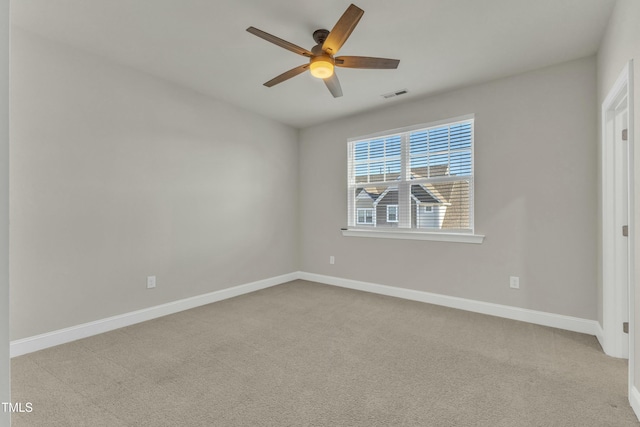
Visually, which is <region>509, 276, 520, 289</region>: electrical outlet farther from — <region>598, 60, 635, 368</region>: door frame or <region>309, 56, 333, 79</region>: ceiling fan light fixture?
<region>309, 56, 333, 79</region>: ceiling fan light fixture

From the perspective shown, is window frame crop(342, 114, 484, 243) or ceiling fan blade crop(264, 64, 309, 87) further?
window frame crop(342, 114, 484, 243)

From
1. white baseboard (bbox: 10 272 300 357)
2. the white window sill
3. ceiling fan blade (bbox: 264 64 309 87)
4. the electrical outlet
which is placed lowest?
white baseboard (bbox: 10 272 300 357)

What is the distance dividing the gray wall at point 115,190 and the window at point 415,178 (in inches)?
62.0

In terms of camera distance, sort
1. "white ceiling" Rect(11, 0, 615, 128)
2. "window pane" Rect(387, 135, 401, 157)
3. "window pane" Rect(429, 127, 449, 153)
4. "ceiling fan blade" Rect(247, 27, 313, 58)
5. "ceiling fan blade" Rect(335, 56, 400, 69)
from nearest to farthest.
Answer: "ceiling fan blade" Rect(247, 27, 313, 58)
"white ceiling" Rect(11, 0, 615, 128)
"ceiling fan blade" Rect(335, 56, 400, 69)
"window pane" Rect(429, 127, 449, 153)
"window pane" Rect(387, 135, 401, 157)

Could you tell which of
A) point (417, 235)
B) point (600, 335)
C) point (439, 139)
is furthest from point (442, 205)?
point (600, 335)

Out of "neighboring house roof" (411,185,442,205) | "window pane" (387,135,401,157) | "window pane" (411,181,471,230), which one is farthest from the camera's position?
"window pane" (387,135,401,157)

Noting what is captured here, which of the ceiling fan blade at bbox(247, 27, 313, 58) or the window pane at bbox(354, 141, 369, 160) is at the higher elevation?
the ceiling fan blade at bbox(247, 27, 313, 58)

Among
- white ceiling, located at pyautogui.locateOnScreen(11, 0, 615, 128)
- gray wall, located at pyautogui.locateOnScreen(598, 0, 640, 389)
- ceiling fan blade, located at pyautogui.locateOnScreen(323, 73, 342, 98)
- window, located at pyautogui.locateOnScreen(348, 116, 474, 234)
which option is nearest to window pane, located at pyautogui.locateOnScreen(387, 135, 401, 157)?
window, located at pyautogui.locateOnScreen(348, 116, 474, 234)

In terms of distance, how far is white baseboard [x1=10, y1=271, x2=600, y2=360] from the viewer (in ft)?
8.36

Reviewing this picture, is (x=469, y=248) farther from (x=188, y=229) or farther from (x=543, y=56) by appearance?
(x=188, y=229)

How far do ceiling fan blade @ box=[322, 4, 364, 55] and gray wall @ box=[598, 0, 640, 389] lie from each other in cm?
158

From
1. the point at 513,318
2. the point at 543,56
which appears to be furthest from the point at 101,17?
the point at 513,318

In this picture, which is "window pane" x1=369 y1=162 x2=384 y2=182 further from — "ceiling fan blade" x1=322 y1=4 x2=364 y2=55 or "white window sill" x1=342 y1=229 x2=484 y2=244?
"ceiling fan blade" x1=322 y1=4 x2=364 y2=55

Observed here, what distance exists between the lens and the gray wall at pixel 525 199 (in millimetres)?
2861
